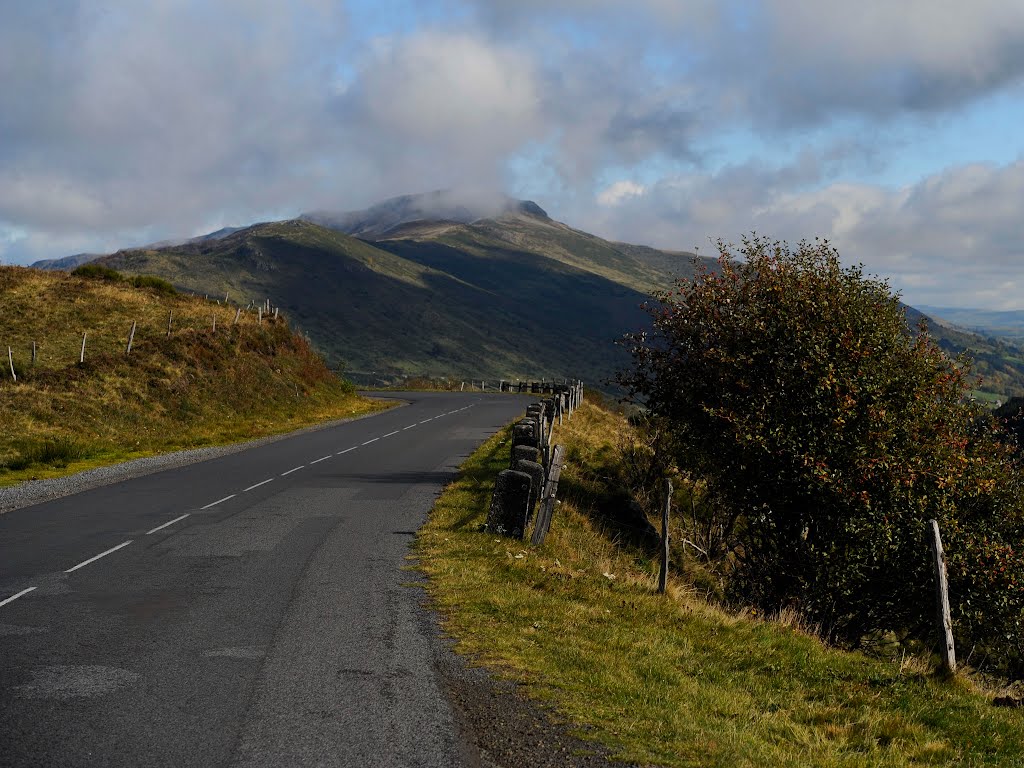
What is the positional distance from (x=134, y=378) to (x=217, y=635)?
110 feet

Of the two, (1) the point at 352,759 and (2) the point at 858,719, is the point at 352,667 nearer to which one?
(1) the point at 352,759

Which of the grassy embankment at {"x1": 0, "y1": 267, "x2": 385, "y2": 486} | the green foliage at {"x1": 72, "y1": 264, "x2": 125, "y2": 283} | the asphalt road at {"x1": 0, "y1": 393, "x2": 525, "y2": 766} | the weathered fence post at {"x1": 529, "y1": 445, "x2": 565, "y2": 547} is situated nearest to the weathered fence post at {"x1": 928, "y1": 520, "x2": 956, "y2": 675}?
the asphalt road at {"x1": 0, "y1": 393, "x2": 525, "y2": 766}

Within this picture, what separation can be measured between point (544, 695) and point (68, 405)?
105 ft

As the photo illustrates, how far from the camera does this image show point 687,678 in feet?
28.8

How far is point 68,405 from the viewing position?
34.7 m

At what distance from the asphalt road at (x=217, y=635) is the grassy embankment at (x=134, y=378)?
33.1ft

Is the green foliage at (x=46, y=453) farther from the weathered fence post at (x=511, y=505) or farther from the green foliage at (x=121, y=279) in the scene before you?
the green foliage at (x=121, y=279)

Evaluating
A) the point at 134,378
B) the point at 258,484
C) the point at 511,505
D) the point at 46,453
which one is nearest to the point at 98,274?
the point at 134,378

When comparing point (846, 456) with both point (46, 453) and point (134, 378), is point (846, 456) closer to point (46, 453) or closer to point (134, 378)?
point (46, 453)

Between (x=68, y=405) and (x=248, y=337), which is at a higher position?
(x=248, y=337)

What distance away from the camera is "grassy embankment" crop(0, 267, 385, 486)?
31.9 metres

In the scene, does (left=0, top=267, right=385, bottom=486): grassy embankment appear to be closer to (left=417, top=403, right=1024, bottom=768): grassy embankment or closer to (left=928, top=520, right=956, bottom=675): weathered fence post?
(left=417, top=403, right=1024, bottom=768): grassy embankment

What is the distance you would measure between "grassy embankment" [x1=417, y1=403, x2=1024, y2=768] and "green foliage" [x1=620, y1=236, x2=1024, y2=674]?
398cm

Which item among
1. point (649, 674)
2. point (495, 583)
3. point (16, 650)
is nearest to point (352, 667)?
point (649, 674)
